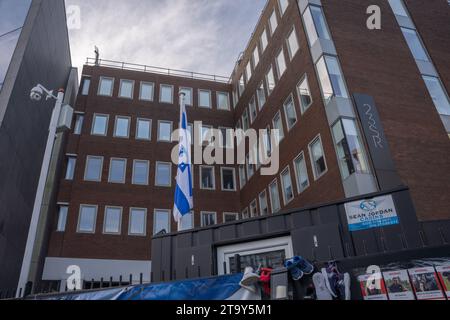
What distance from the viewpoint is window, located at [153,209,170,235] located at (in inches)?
1019

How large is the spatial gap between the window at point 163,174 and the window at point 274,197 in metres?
7.91

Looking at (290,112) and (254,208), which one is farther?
(254,208)

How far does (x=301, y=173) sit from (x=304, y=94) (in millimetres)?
3917

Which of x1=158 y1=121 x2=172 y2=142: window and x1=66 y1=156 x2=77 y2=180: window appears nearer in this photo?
x1=66 y1=156 x2=77 y2=180: window

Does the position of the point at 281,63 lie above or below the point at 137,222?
above

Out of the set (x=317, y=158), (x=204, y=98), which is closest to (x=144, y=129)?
(x=204, y=98)

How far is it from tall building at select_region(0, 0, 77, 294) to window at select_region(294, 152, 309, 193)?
13236mm

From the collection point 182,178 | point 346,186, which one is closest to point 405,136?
point 346,186

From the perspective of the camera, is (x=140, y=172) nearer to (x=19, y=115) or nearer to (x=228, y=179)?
(x=228, y=179)

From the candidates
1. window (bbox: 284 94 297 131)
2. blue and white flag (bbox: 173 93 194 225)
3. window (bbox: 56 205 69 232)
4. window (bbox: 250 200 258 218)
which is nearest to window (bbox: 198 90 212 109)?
window (bbox: 250 200 258 218)

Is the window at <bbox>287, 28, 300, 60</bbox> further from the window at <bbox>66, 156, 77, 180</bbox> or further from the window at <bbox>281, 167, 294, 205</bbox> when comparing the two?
the window at <bbox>66, 156, 77, 180</bbox>

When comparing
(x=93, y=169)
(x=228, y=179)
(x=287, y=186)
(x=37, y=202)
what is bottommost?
(x=37, y=202)

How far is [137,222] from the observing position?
1014 inches

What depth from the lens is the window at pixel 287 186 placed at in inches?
817
